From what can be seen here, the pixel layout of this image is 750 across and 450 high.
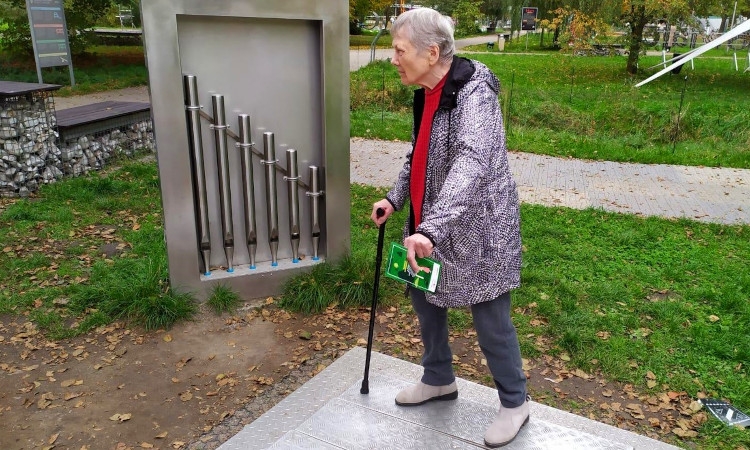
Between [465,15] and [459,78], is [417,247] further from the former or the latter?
[465,15]

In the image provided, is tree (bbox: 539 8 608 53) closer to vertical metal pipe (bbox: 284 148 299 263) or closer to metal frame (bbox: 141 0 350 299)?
metal frame (bbox: 141 0 350 299)

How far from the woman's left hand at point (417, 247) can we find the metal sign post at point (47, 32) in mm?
12294

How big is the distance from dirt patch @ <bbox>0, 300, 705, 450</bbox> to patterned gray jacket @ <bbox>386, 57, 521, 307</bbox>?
1426mm

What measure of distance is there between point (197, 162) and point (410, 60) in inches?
93.0

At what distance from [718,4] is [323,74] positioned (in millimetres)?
17557

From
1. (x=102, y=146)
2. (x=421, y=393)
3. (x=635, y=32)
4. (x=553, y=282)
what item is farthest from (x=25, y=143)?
(x=635, y=32)

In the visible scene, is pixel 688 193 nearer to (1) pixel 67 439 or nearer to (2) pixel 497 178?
(2) pixel 497 178

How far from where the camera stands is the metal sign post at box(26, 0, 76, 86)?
12.7 meters

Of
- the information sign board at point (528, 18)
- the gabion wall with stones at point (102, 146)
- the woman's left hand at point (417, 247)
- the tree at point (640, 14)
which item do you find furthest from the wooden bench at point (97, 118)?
the information sign board at point (528, 18)

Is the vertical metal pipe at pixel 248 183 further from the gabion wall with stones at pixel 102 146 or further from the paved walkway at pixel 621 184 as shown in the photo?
the gabion wall with stones at pixel 102 146

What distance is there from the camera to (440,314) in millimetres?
3002

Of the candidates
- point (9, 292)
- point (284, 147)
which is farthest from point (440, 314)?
point (9, 292)

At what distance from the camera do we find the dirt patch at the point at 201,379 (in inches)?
137

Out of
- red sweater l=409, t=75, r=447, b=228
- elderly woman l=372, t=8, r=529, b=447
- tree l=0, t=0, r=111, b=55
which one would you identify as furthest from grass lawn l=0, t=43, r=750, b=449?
tree l=0, t=0, r=111, b=55
